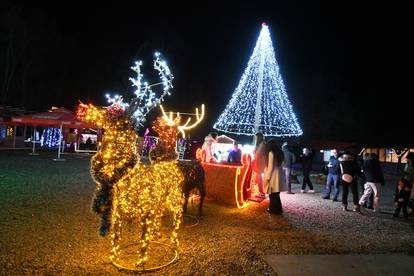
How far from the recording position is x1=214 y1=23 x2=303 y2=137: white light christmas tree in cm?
1462

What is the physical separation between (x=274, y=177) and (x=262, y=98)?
748 centimetres

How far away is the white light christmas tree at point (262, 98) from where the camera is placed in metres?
14.6

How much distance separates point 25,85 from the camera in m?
33.8

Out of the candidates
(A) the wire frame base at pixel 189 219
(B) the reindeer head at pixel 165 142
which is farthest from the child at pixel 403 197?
(B) the reindeer head at pixel 165 142

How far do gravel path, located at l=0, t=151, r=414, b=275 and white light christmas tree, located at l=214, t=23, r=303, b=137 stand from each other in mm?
6371

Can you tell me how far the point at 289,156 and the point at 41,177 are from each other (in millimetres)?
8538

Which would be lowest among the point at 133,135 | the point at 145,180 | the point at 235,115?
the point at 145,180

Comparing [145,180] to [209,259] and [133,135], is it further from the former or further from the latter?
[209,259]

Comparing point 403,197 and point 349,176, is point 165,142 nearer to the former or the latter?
point 349,176

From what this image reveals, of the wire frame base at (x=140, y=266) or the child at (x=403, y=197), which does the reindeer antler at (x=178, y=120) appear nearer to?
the wire frame base at (x=140, y=266)

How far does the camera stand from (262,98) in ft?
50.5

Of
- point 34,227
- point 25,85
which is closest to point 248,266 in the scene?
point 34,227

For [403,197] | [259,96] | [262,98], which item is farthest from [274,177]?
[262,98]

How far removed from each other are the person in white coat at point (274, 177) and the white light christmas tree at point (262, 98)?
247 inches
